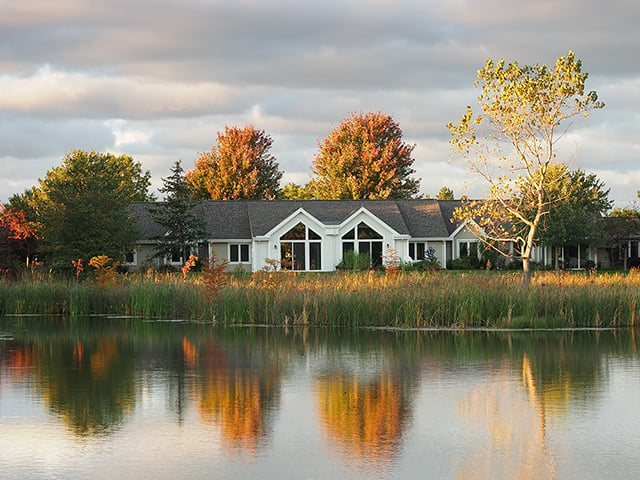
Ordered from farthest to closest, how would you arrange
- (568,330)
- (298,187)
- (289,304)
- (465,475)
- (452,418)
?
1. (298,187)
2. (289,304)
3. (568,330)
4. (452,418)
5. (465,475)

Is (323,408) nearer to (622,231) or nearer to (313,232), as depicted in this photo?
(313,232)

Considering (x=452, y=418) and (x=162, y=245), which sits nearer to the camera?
(x=452, y=418)

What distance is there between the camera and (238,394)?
44.9 ft

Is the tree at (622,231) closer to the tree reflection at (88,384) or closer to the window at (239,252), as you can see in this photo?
the window at (239,252)

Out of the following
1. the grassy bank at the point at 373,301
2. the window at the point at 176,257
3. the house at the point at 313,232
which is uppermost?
the house at the point at 313,232

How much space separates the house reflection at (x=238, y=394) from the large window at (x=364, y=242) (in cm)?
3547

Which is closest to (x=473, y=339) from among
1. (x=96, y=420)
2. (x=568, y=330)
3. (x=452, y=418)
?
(x=568, y=330)

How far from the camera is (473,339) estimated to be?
2097cm

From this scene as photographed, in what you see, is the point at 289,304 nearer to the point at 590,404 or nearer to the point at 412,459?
the point at 590,404

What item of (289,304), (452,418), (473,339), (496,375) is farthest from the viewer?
(289,304)

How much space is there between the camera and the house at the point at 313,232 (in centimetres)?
5400

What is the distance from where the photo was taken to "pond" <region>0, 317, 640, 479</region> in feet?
31.2

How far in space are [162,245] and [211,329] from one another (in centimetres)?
2850

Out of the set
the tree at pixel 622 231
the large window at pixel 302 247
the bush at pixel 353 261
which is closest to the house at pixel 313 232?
the large window at pixel 302 247
